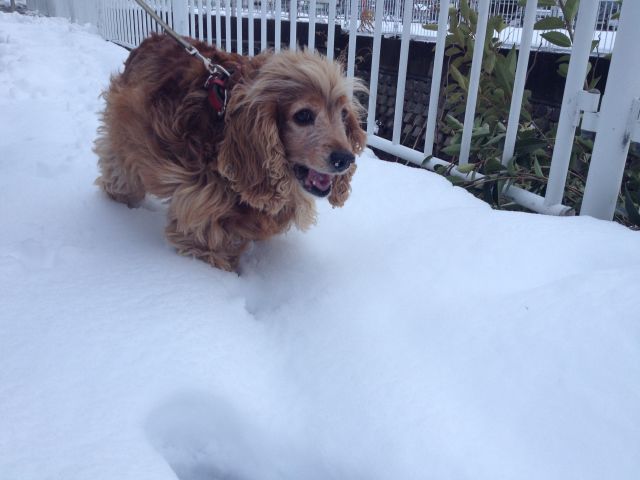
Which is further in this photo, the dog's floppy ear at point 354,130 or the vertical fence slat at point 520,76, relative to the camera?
the vertical fence slat at point 520,76

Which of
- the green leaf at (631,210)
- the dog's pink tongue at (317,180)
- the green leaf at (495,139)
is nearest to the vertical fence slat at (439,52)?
the green leaf at (495,139)

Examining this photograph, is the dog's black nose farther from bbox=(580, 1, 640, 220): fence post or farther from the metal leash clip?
bbox=(580, 1, 640, 220): fence post

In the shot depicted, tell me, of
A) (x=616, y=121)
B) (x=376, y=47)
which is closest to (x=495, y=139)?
(x=616, y=121)

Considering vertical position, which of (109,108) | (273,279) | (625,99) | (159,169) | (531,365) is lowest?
(273,279)

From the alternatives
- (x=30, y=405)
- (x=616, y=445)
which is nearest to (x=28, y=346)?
(x=30, y=405)

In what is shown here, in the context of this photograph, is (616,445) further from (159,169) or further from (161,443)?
(159,169)

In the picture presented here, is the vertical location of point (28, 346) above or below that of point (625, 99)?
below

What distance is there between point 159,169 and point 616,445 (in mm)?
1335

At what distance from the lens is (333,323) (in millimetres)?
1364

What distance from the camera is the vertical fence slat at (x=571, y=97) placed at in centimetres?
191

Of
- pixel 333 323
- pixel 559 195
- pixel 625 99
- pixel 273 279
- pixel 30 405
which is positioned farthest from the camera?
pixel 559 195

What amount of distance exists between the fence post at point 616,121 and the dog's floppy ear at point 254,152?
3.51 feet

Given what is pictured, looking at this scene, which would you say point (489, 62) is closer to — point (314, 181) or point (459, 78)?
point (459, 78)

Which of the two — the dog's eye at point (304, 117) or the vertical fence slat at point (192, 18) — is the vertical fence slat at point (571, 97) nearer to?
the dog's eye at point (304, 117)
